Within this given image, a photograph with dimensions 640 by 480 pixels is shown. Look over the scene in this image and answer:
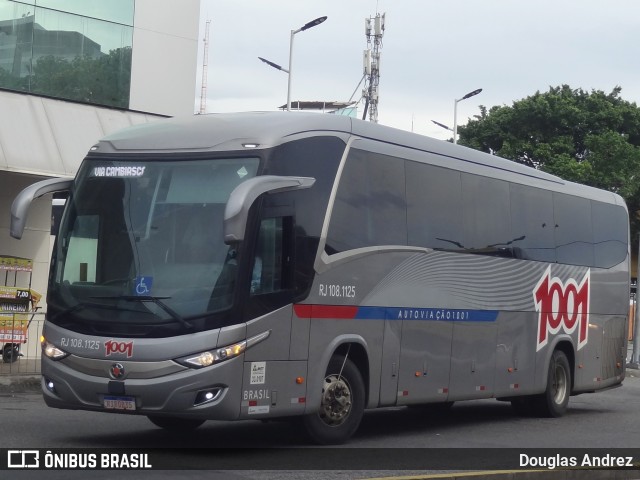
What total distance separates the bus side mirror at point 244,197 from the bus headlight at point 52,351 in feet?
7.36

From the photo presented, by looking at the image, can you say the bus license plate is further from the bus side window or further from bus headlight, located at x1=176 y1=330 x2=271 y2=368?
the bus side window

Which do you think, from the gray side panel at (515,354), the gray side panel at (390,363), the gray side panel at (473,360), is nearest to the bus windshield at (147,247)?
the gray side panel at (390,363)

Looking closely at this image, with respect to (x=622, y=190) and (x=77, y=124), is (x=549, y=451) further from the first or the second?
(x=622, y=190)

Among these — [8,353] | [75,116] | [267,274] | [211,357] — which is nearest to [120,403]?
[211,357]

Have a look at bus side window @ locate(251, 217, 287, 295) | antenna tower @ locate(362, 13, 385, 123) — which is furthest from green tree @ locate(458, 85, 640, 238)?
bus side window @ locate(251, 217, 287, 295)

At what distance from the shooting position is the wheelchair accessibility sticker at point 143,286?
36.8 ft

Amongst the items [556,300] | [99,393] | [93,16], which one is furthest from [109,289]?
[93,16]

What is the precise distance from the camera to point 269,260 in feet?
37.9

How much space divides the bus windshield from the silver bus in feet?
0.05

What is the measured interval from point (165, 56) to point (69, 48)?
2.44m

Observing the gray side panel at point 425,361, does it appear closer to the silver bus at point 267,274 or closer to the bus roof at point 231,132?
the silver bus at point 267,274

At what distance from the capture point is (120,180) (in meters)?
12.0

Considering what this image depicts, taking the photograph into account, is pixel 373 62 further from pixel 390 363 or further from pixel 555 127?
pixel 390 363

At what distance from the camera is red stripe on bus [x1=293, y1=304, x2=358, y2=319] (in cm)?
1193
